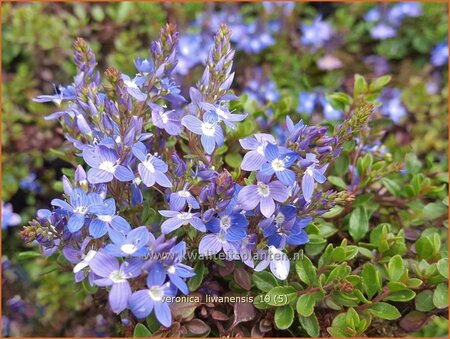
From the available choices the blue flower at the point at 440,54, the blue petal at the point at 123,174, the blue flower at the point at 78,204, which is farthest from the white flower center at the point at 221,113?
the blue flower at the point at 440,54

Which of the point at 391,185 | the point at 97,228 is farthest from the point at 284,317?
the point at 391,185

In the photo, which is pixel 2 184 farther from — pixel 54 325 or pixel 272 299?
pixel 272 299

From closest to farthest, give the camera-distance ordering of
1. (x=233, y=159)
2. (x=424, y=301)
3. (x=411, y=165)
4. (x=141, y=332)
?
(x=141, y=332) < (x=424, y=301) < (x=233, y=159) < (x=411, y=165)

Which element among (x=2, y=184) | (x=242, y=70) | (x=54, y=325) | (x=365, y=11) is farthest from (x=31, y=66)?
(x=365, y=11)

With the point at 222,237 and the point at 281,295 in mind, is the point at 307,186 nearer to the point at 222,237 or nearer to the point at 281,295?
the point at 222,237

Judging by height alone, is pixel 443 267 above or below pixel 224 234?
below

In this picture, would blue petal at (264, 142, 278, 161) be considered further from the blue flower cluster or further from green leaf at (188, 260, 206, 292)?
green leaf at (188, 260, 206, 292)
